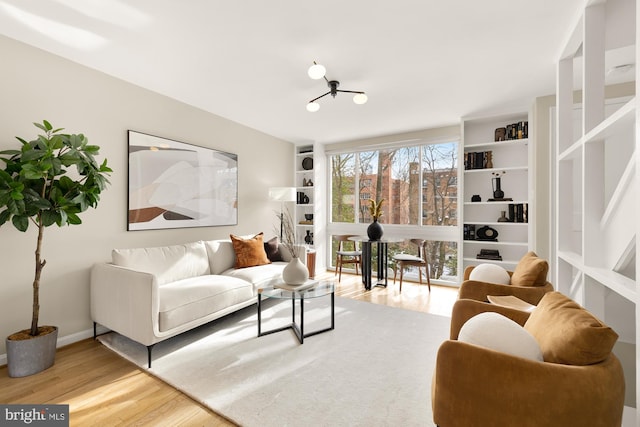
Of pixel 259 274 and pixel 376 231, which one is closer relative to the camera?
pixel 259 274

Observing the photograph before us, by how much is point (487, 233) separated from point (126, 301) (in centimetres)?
447

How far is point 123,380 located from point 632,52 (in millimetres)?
4961

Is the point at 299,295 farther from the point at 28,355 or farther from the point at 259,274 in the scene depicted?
the point at 28,355

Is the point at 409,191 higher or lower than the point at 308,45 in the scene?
lower

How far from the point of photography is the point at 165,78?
2996mm

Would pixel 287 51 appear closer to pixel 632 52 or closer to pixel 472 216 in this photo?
pixel 632 52

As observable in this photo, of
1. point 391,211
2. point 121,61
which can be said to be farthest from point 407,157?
point 121,61

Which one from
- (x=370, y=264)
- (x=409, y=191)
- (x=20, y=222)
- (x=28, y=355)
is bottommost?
(x=28, y=355)

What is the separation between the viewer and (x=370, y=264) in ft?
14.9

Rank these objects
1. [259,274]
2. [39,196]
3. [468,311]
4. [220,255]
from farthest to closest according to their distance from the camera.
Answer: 1. [220,255]
2. [259,274]
3. [39,196]
4. [468,311]

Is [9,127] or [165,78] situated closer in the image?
[9,127]

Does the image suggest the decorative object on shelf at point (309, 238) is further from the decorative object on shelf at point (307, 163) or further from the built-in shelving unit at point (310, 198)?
the decorative object on shelf at point (307, 163)

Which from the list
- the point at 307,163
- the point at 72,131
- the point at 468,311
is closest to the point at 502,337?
the point at 468,311

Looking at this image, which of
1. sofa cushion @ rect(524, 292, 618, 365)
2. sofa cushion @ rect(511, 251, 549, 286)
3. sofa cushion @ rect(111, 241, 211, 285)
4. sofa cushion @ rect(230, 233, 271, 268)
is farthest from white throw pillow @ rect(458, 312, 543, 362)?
sofa cushion @ rect(230, 233, 271, 268)
